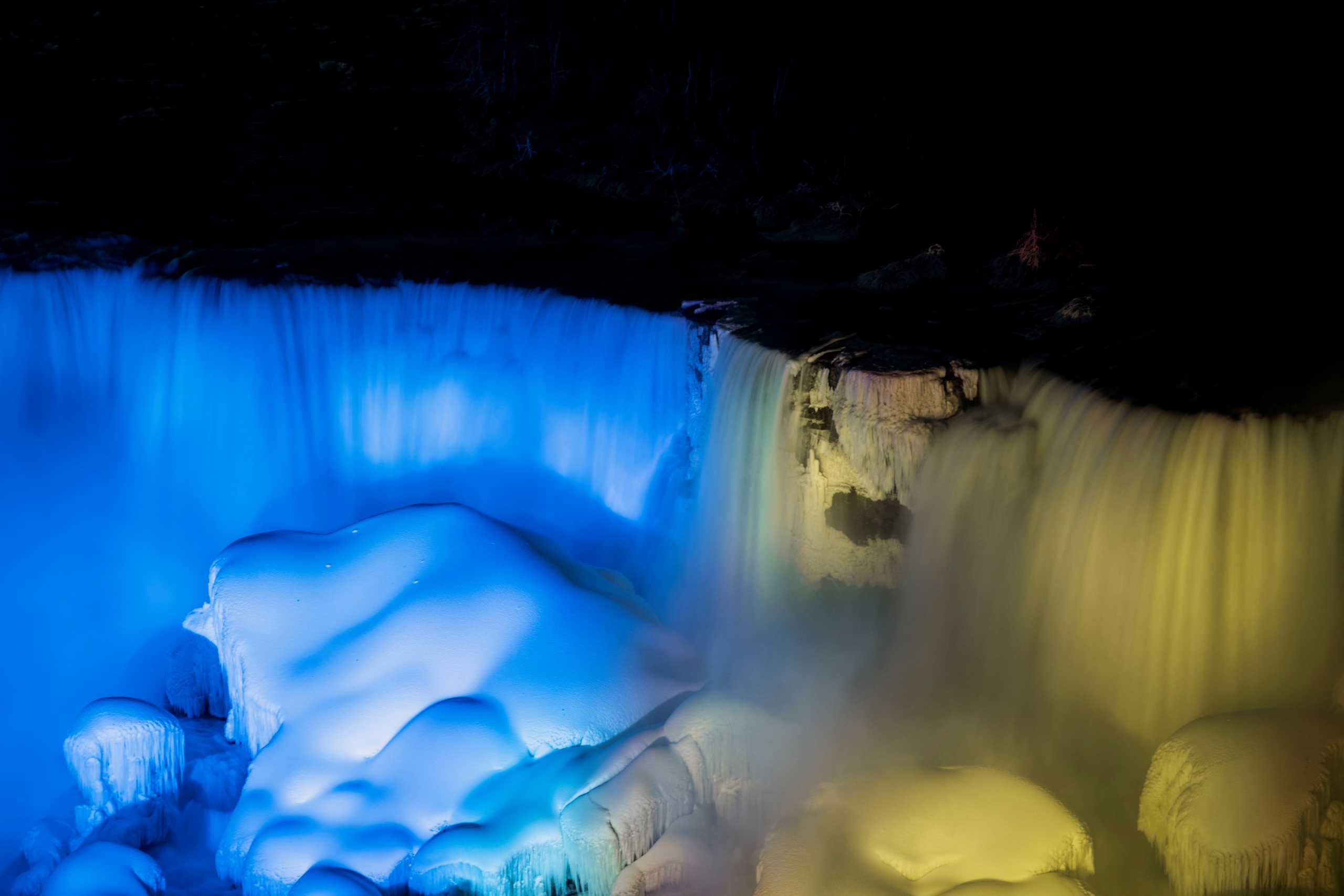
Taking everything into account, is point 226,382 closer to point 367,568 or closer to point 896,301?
point 367,568

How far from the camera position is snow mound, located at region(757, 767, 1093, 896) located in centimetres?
398

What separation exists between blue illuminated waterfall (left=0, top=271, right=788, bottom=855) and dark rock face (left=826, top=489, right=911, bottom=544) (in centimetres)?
110

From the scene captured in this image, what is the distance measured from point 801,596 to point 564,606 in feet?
4.11

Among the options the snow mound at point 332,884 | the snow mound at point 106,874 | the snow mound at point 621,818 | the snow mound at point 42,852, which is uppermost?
the snow mound at point 621,818

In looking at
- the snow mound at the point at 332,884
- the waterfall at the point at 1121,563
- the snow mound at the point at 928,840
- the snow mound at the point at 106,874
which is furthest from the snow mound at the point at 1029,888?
the snow mound at the point at 106,874

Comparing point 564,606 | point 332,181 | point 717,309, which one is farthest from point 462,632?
point 332,181

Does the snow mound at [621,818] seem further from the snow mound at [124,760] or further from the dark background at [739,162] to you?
the dark background at [739,162]

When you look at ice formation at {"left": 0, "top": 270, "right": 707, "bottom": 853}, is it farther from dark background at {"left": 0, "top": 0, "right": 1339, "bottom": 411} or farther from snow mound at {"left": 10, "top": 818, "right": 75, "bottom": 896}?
snow mound at {"left": 10, "top": 818, "right": 75, "bottom": 896}

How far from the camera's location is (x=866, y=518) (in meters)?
5.75

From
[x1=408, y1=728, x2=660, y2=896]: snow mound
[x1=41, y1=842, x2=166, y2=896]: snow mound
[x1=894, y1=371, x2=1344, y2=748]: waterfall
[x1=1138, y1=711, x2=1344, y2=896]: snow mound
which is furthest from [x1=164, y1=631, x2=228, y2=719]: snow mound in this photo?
[x1=1138, y1=711, x2=1344, y2=896]: snow mound

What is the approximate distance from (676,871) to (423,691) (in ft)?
4.52

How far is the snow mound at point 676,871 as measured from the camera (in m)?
4.26

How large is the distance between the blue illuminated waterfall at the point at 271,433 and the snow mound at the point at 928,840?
2.50 meters

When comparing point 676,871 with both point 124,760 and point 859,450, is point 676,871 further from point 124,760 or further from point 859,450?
point 124,760
